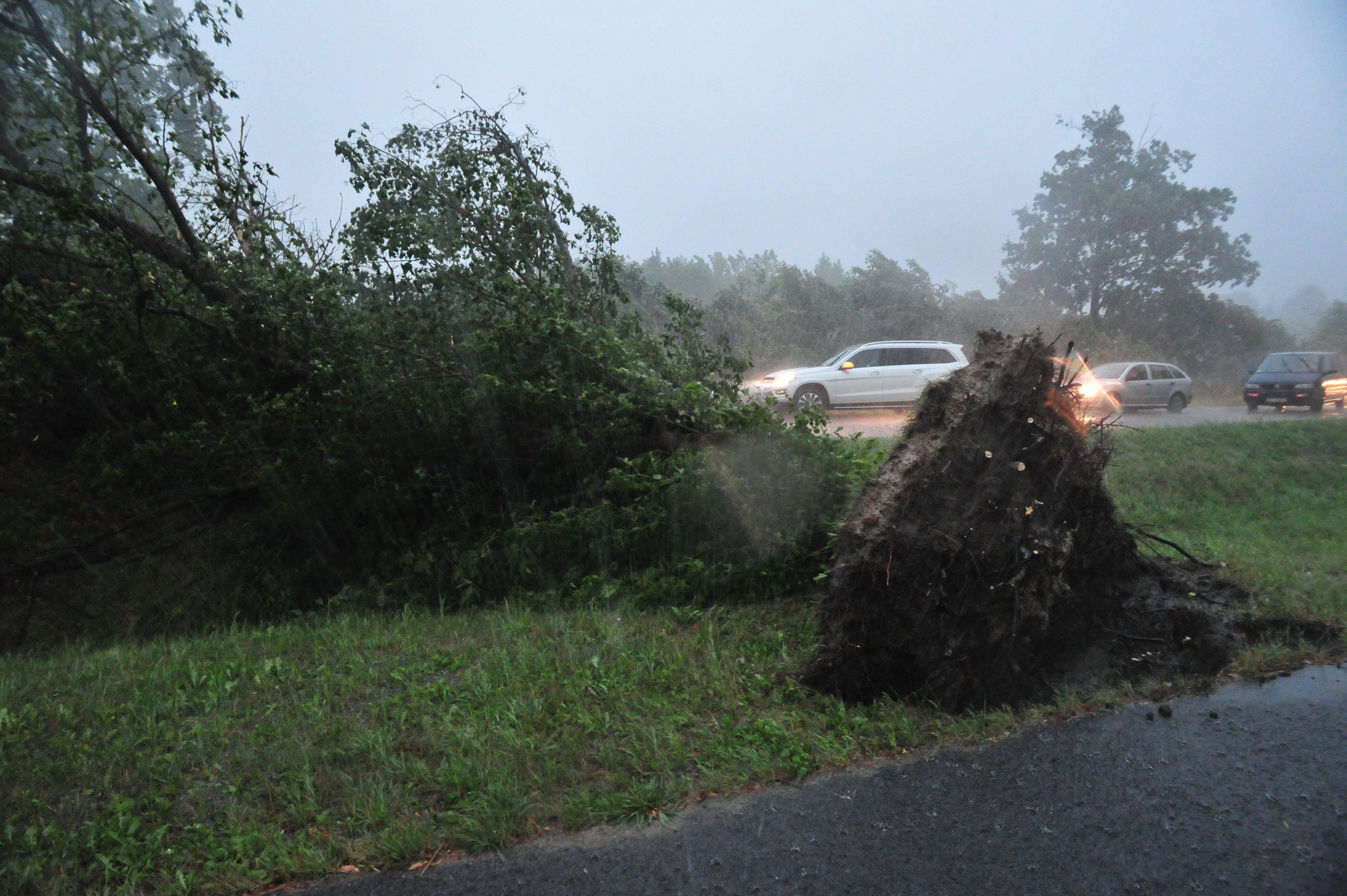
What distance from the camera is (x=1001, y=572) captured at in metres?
4.96

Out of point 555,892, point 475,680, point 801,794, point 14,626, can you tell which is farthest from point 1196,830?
point 14,626

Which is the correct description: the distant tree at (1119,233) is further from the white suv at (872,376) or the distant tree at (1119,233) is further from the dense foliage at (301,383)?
the dense foliage at (301,383)

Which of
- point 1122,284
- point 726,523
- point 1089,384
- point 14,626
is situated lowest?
point 14,626

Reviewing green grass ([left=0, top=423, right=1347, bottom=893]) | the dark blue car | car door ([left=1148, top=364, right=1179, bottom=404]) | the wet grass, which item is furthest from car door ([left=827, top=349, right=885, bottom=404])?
the wet grass

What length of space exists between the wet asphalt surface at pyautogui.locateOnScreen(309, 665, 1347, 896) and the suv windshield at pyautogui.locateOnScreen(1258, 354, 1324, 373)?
58.7 feet

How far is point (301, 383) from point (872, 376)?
9.85 metres

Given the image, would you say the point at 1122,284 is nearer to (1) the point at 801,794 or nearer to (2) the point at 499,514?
(2) the point at 499,514

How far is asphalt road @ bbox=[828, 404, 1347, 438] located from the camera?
1343cm

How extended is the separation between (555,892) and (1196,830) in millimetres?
2395

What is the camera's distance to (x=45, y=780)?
12.7 ft

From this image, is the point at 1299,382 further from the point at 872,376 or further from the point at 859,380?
the point at 859,380

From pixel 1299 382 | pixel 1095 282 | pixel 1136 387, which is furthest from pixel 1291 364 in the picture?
pixel 1095 282

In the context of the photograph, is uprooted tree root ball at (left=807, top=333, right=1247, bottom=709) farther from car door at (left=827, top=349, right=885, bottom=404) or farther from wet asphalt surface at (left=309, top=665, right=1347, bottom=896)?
car door at (left=827, top=349, right=885, bottom=404)

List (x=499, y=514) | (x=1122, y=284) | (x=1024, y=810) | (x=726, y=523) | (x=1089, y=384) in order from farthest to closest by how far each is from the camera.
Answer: (x=1122, y=284) → (x=499, y=514) → (x=726, y=523) → (x=1089, y=384) → (x=1024, y=810)
